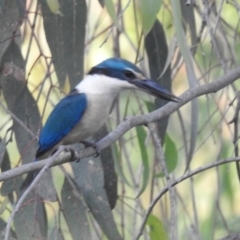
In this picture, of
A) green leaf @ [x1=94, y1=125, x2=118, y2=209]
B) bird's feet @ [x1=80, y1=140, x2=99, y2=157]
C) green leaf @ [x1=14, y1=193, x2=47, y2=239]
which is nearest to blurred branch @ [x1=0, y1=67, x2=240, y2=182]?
bird's feet @ [x1=80, y1=140, x2=99, y2=157]

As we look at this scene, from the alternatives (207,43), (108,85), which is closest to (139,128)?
(108,85)

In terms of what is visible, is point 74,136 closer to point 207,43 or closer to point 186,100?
point 186,100

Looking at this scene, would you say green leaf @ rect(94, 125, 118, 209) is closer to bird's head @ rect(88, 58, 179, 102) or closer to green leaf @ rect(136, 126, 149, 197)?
green leaf @ rect(136, 126, 149, 197)

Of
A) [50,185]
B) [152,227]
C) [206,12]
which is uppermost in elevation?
[206,12]

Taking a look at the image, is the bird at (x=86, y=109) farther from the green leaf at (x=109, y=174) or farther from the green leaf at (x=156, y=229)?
the green leaf at (x=156, y=229)

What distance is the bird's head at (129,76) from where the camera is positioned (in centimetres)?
203

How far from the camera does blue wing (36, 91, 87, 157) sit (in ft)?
7.27

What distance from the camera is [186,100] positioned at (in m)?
1.86

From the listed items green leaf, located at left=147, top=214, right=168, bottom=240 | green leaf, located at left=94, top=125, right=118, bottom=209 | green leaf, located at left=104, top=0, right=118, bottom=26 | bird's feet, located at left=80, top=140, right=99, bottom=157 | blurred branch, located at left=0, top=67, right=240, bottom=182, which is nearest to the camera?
blurred branch, located at left=0, top=67, right=240, bottom=182

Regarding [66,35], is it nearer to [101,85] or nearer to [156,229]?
[101,85]

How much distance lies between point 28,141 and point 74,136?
5.7 inches

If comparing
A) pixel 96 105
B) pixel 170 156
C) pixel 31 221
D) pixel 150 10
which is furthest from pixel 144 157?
pixel 150 10

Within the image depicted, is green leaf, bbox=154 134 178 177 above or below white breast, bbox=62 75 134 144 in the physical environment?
below

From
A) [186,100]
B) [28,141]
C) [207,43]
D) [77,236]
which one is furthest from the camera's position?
[207,43]
